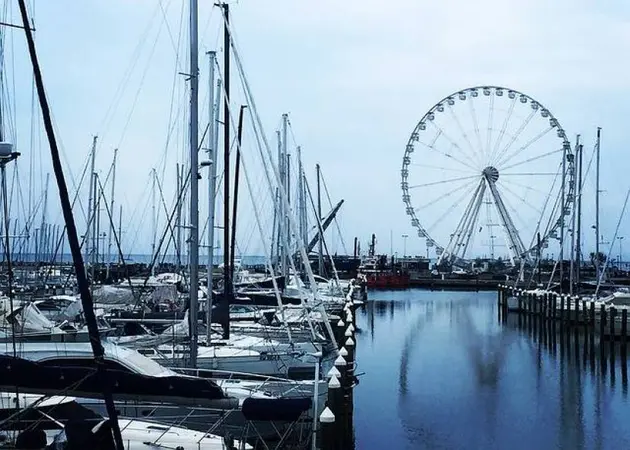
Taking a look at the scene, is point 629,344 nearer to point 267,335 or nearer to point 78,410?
point 267,335

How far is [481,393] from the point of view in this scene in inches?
962

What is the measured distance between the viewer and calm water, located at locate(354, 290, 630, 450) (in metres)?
18.6

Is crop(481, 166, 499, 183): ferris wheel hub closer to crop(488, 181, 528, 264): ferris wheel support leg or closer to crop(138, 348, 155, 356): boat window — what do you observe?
crop(488, 181, 528, 264): ferris wheel support leg

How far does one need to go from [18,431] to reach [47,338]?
30.5ft

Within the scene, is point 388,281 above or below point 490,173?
below

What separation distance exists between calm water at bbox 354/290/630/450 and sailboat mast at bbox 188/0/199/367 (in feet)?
15.4

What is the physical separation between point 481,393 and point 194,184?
1234cm

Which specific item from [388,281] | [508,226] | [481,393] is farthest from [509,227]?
[481,393]

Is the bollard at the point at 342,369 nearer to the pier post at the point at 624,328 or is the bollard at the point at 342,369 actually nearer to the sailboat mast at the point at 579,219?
the pier post at the point at 624,328

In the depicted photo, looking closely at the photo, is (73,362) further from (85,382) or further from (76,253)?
(76,253)

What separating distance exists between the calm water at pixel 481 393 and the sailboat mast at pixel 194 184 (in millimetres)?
4705

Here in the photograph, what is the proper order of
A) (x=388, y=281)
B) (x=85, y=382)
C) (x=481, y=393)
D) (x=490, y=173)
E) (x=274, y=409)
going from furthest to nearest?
(x=388, y=281) < (x=490, y=173) < (x=481, y=393) < (x=274, y=409) < (x=85, y=382)

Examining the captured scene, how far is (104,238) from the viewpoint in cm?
5875

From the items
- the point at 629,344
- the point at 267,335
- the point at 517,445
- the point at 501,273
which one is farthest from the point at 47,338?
the point at 501,273
